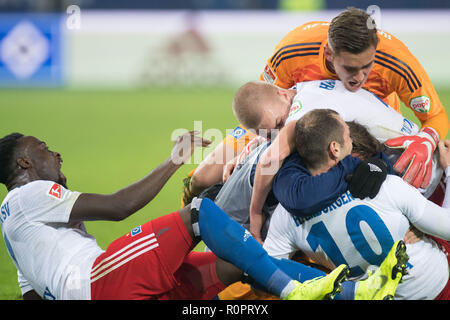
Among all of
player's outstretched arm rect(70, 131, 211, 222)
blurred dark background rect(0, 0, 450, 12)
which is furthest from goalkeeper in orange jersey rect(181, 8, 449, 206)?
blurred dark background rect(0, 0, 450, 12)

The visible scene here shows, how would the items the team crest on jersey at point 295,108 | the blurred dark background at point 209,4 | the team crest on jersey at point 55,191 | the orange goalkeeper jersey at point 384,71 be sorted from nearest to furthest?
the team crest on jersey at point 55,191 < the team crest on jersey at point 295,108 < the orange goalkeeper jersey at point 384,71 < the blurred dark background at point 209,4

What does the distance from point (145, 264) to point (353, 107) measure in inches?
54.9

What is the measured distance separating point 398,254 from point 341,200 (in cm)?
35

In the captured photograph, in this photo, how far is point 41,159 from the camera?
3162 millimetres

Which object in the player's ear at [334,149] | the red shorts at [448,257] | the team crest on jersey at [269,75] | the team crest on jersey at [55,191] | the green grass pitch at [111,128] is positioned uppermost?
the team crest on jersey at [269,75]

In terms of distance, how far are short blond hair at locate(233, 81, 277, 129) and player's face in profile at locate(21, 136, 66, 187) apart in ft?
3.36

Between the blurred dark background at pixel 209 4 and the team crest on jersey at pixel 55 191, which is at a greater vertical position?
the team crest on jersey at pixel 55 191

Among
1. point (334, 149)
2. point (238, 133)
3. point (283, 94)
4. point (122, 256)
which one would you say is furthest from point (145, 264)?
point (238, 133)

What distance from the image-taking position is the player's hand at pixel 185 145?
3.18m

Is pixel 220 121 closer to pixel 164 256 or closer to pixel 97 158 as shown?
pixel 97 158

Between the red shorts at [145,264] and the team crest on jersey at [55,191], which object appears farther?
the team crest on jersey at [55,191]

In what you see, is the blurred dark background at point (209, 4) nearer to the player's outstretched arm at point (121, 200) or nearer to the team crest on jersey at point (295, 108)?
the team crest on jersey at point (295, 108)

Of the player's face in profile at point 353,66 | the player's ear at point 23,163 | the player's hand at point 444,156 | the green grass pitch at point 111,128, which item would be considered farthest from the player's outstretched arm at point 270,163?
the green grass pitch at point 111,128

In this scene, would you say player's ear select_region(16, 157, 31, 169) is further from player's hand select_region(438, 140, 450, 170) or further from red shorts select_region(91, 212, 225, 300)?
player's hand select_region(438, 140, 450, 170)
